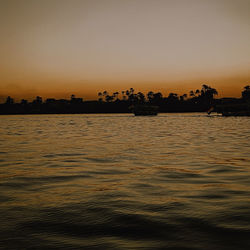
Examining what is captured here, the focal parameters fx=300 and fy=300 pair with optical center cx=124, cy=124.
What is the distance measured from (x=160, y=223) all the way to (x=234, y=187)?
3.19m

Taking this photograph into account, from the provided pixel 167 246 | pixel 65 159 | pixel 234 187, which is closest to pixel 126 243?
pixel 167 246

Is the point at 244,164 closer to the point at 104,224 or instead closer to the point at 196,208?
the point at 196,208

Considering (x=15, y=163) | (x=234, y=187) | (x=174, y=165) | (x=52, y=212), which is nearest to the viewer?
(x=52, y=212)

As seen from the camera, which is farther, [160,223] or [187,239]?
[160,223]

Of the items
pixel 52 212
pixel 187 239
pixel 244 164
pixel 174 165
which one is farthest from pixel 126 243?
pixel 244 164

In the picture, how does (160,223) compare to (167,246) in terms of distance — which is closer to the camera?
(167,246)

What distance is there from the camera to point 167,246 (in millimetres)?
3797

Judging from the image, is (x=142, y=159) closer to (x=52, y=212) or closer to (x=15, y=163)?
(x=15, y=163)

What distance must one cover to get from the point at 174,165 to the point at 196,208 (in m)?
5.04

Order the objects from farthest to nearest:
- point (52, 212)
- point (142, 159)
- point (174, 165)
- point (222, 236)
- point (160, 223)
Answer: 1. point (142, 159)
2. point (174, 165)
3. point (52, 212)
4. point (160, 223)
5. point (222, 236)

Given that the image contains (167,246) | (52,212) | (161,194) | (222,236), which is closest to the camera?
(167,246)

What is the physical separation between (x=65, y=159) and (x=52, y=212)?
7.19 meters

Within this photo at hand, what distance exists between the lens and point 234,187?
710 centimetres

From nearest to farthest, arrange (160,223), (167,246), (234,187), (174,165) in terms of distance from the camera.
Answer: (167,246), (160,223), (234,187), (174,165)
